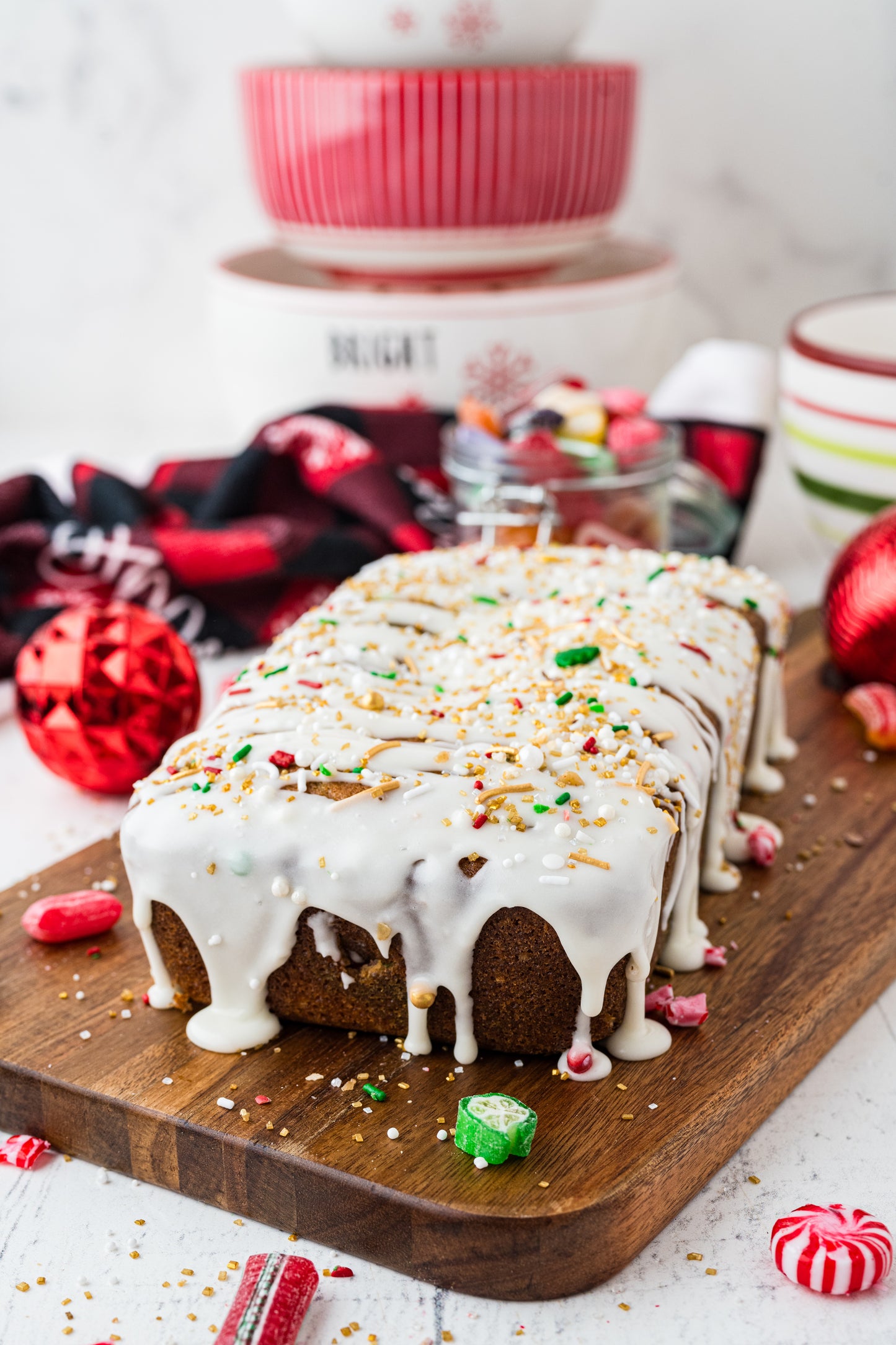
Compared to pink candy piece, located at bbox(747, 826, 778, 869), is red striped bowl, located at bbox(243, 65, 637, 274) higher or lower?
higher

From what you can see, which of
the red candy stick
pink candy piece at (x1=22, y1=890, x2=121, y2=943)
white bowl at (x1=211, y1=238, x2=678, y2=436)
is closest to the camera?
the red candy stick

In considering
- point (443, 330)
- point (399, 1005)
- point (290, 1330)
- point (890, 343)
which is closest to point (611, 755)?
point (399, 1005)

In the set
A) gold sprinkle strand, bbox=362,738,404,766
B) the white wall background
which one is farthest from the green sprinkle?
the white wall background

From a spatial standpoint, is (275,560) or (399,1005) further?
(275,560)

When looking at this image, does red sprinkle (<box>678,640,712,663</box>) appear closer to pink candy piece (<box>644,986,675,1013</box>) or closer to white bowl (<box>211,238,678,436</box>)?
pink candy piece (<box>644,986,675,1013</box>)

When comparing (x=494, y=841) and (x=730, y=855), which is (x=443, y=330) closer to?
(x=730, y=855)

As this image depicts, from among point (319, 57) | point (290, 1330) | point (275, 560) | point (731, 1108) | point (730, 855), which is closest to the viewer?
point (290, 1330)

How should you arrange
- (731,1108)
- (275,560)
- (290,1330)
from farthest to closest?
(275,560) → (731,1108) → (290,1330)

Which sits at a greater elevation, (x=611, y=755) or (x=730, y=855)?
(x=611, y=755)
